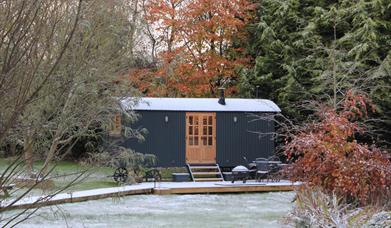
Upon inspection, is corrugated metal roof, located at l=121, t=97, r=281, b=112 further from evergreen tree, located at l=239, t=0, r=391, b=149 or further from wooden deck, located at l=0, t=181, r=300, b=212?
wooden deck, located at l=0, t=181, r=300, b=212

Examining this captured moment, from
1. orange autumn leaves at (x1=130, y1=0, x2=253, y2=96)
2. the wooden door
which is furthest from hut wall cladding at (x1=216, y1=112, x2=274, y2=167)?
orange autumn leaves at (x1=130, y1=0, x2=253, y2=96)

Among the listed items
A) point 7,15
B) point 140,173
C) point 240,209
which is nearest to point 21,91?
point 7,15

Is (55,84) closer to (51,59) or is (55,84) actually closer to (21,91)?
(51,59)

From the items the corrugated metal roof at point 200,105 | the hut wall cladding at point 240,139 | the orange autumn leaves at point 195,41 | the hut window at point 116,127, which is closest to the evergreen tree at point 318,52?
the orange autumn leaves at point 195,41

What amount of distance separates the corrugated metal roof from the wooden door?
21 cm

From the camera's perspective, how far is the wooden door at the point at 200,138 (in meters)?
15.2

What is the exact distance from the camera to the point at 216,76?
63.2 ft

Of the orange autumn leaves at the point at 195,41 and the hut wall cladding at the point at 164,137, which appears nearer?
the hut wall cladding at the point at 164,137

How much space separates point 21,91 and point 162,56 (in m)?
16.4

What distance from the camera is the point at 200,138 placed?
15320mm

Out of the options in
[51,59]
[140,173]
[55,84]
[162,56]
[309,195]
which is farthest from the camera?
[162,56]

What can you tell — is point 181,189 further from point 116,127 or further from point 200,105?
point 200,105

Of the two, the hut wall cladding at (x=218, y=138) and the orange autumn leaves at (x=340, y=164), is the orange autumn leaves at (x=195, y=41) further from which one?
the orange autumn leaves at (x=340, y=164)

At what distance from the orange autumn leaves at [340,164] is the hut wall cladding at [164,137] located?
306 inches
